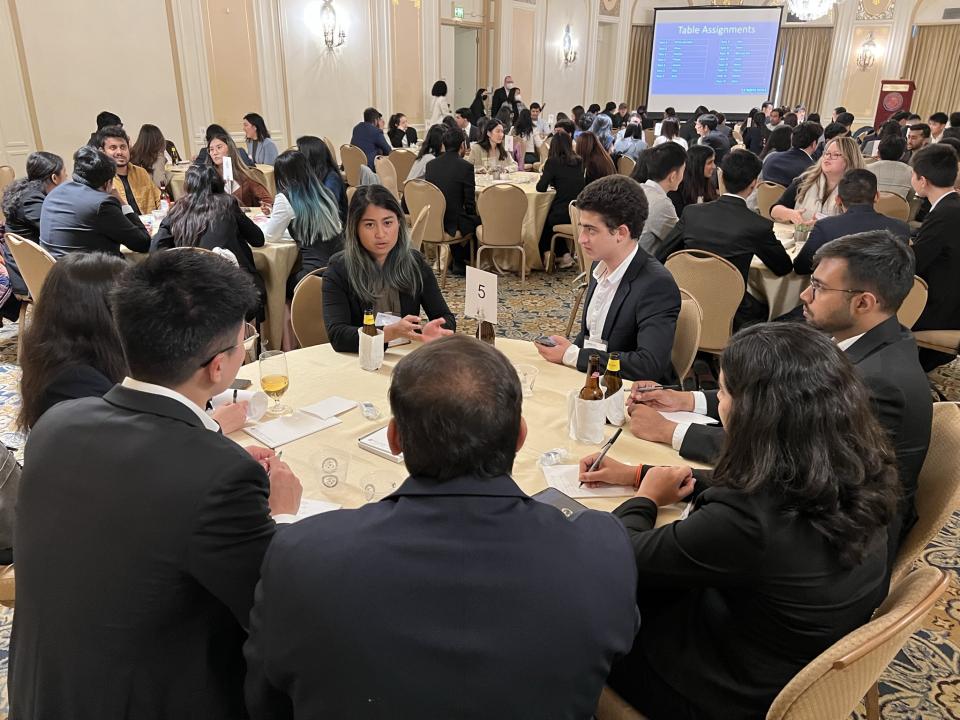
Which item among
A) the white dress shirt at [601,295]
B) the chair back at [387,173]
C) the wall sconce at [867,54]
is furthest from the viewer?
the wall sconce at [867,54]

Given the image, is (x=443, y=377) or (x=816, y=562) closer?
(x=443, y=377)

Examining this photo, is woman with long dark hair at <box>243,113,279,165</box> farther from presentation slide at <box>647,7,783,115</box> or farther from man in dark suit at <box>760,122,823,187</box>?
presentation slide at <box>647,7,783,115</box>

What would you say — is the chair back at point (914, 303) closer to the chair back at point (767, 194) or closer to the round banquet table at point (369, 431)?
the round banquet table at point (369, 431)

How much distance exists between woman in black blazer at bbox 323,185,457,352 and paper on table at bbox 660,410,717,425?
0.89 metres

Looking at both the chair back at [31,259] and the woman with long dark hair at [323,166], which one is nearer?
the chair back at [31,259]

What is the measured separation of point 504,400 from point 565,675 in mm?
382

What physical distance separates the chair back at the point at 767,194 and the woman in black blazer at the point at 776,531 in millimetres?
4949

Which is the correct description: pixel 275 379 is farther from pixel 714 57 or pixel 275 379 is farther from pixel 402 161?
pixel 714 57

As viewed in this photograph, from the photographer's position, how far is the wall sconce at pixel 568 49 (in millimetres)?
14562

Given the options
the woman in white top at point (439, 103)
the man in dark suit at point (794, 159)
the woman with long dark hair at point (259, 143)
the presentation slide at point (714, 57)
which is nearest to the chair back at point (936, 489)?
the man in dark suit at point (794, 159)

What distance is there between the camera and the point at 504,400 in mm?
1020

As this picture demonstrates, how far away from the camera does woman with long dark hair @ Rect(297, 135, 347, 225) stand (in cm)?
455

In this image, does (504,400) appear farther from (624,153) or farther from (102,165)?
(624,153)

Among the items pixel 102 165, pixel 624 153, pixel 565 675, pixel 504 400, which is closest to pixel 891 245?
pixel 504 400
